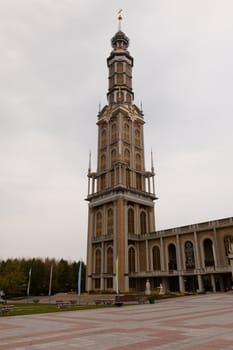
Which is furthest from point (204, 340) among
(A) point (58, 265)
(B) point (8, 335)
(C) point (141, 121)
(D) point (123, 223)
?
(A) point (58, 265)

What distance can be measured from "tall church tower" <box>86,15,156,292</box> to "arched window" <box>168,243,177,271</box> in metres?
4.96

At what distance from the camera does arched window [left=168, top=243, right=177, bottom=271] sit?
188ft

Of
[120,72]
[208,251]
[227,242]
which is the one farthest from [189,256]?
[120,72]

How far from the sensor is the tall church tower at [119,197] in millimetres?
60688

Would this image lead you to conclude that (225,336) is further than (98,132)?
No

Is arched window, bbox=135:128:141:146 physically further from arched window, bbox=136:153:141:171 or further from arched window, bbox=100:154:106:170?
arched window, bbox=100:154:106:170

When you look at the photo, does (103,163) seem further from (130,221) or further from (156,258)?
(156,258)

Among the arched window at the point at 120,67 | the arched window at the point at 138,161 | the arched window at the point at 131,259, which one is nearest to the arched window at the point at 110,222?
the arched window at the point at 131,259

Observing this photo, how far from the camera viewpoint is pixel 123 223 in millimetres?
61531

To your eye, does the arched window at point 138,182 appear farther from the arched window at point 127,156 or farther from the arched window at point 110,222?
the arched window at point 110,222

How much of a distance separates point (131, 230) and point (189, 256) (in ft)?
46.9

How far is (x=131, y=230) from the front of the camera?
208ft

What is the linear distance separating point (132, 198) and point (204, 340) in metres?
54.0

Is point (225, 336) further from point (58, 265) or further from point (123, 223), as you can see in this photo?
point (58, 265)
